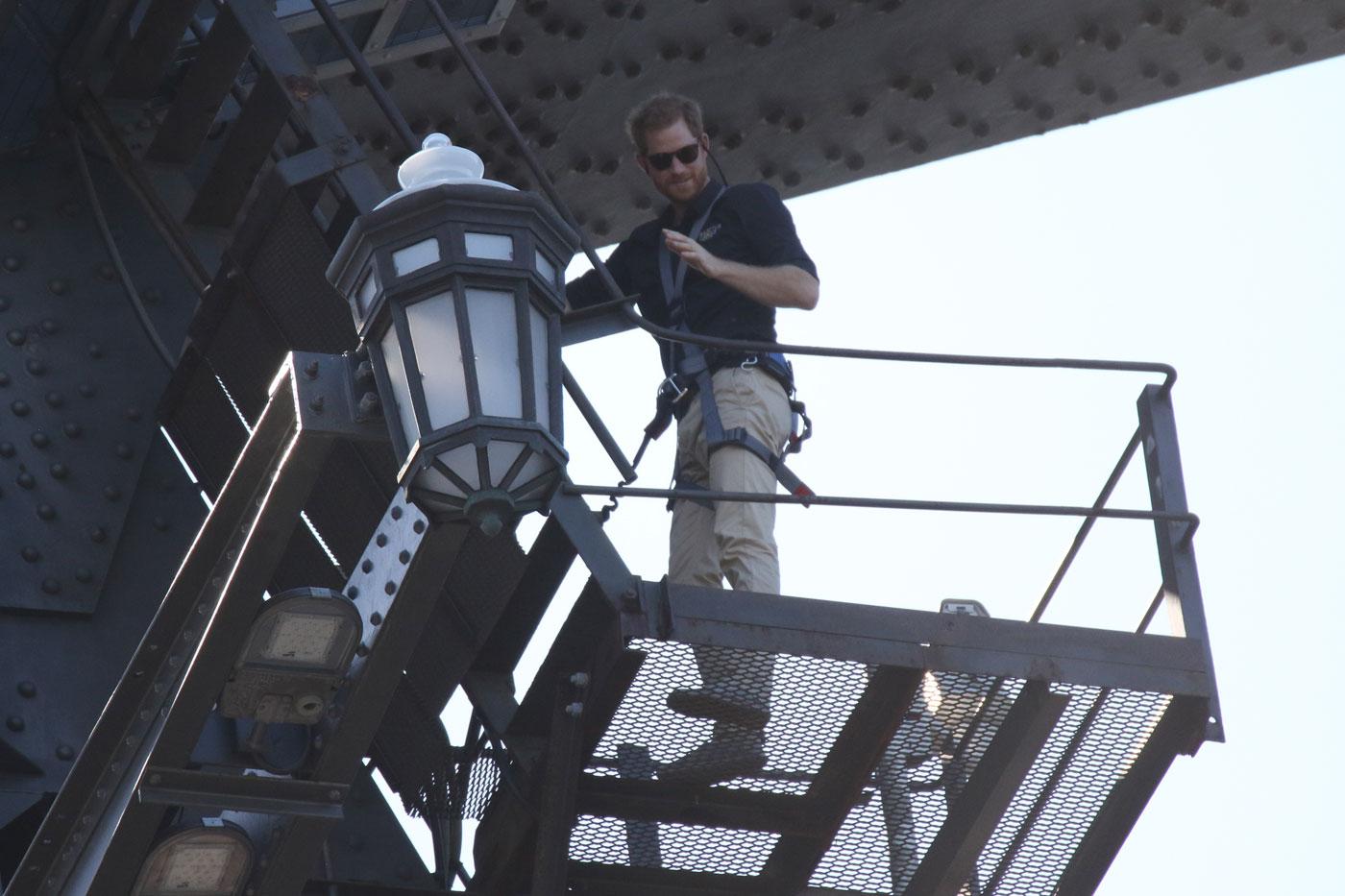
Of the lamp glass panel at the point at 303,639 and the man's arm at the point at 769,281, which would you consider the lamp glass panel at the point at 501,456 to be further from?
the man's arm at the point at 769,281

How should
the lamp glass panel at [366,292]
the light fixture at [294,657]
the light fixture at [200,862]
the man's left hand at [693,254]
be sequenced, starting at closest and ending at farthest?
1. the lamp glass panel at [366,292]
2. the light fixture at [294,657]
3. the light fixture at [200,862]
4. the man's left hand at [693,254]

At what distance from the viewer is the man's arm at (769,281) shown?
25.6 feet

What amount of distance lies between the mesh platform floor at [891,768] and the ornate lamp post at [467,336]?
166cm

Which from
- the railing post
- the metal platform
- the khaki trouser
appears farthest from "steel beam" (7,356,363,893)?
the railing post

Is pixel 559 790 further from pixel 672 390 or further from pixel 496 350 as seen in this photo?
pixel 496 350

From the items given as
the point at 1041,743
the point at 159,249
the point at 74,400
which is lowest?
the point at 1041,743

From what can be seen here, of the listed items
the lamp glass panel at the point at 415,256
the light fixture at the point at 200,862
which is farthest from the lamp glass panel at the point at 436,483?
the light fixture at the point at 200,862

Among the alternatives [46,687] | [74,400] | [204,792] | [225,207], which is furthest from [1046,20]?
[204,792]

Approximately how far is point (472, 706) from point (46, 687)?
5.03 feet

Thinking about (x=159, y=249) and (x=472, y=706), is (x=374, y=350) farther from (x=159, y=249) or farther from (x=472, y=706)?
(x=159, y=249)

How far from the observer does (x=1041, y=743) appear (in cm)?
759

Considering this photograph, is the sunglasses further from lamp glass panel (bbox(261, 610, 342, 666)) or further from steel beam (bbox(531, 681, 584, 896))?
lamp glass panel (bbox(261, 610, 342, 666))

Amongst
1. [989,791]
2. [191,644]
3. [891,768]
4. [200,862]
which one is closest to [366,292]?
[191,644]

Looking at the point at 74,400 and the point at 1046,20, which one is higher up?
the point at 1046,20
